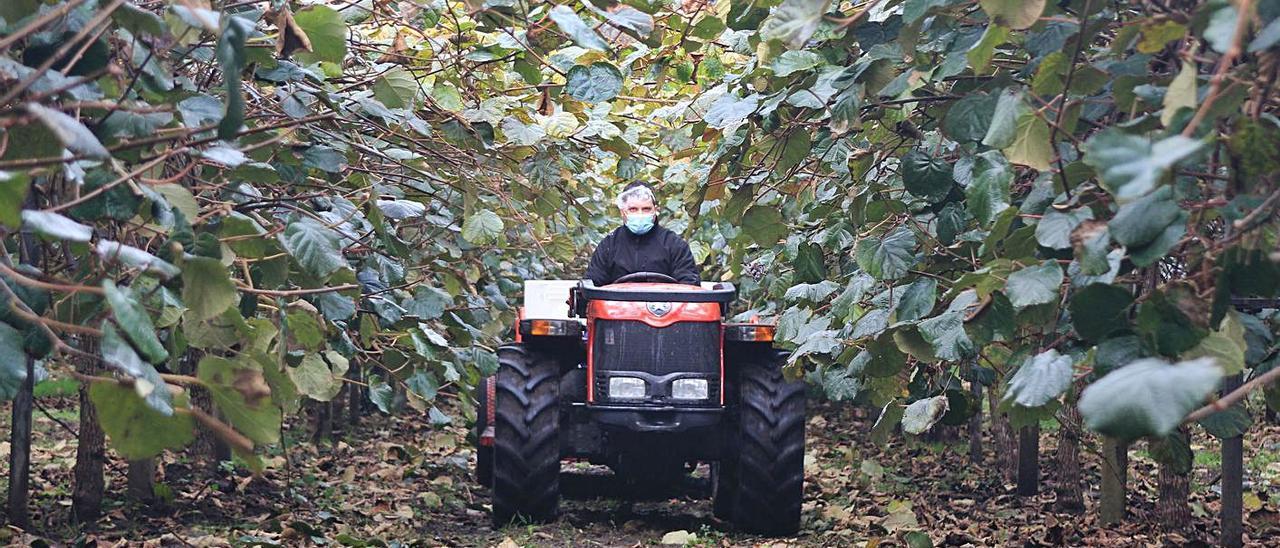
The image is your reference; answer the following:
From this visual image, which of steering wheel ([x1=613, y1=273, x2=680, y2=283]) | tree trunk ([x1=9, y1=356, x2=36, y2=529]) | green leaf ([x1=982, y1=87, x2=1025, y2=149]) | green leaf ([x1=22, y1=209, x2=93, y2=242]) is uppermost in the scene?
green leaf ([x1=982, y1=87, x2=1025, y2=149])

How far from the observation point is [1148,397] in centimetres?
176

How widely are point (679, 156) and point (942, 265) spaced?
217cm

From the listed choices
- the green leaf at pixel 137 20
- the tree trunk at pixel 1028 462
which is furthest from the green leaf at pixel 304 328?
the tree trunk at pixel 1028 462

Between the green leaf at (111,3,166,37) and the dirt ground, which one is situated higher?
the green leaf at (111,3,166,37)

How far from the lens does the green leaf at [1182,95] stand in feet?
6.73

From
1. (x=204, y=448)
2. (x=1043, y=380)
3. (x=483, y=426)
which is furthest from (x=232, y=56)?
(x=204, y=448)

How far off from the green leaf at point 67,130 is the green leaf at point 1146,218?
165cm

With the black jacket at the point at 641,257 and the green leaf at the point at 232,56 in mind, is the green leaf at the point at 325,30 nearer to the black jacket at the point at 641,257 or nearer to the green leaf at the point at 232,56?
the green leaf at the point at 232,56

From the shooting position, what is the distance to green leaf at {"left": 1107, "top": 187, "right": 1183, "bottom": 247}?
2215mm

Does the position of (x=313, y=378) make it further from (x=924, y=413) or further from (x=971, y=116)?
(x=971, y=116)

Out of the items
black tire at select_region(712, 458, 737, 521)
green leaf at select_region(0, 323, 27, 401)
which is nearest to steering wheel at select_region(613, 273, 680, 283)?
black tire at select_region(712, 458, 737, 521)

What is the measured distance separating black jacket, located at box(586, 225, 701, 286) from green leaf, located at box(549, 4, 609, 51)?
4.85 meters

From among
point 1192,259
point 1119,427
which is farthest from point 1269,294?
point 1119,427

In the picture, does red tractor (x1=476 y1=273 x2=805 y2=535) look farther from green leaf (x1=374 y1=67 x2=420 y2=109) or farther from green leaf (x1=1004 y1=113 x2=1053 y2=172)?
green leaf (x1=1004 y1=113 x2=1053 y2=172)
